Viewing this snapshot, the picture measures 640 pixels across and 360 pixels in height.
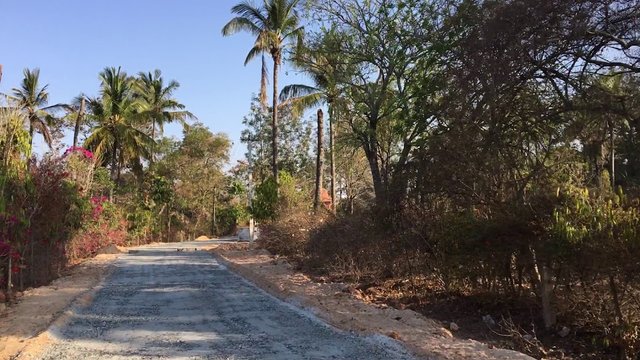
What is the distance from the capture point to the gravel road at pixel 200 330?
717 cm

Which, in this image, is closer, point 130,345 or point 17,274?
point 130,345

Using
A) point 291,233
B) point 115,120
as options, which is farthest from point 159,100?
point 291,233

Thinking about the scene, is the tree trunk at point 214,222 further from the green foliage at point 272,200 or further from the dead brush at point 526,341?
the dead brush at point 526,341

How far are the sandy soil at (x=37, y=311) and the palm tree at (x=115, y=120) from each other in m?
23.8

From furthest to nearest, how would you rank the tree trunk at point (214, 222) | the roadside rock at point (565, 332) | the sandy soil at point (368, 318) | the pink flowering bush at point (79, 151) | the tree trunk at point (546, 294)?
the tree trunk at point (214, 222)
the pink flowering bush at point (79, 151)
the tree trunk at point (546, 294)
the roadside rock at point (565, 332)
the sandy soil at point (368, 318)

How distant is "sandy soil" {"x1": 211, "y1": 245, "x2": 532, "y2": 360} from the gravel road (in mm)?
302

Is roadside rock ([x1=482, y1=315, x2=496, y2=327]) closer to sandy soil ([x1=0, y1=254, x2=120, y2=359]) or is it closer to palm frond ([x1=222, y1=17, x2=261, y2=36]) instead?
sandy soil ([x1=0, y1=254, x2=120, y2=359])

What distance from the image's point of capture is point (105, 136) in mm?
39281

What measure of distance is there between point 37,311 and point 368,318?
20.0 feet

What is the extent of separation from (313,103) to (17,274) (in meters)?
19.2

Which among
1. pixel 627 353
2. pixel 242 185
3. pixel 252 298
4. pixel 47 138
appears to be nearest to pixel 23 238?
pixel 252 298

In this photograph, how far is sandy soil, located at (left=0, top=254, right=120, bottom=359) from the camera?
762 cm

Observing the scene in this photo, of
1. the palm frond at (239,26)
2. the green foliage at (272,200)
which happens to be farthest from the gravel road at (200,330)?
the palm frond at (239,26)

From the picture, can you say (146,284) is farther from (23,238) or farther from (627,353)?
(627,353)
